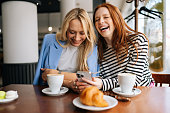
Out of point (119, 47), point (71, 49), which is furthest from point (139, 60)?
point (71, 49)

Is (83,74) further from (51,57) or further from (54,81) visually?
(51,57)

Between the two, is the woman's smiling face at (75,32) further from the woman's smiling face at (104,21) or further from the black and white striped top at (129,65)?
the black and white striped top at (129,65)

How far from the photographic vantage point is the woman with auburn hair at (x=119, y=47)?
1082mm

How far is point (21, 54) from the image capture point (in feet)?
9.16

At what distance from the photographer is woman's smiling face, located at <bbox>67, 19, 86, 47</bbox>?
1156 millimetres

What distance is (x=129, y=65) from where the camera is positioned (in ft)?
3.53

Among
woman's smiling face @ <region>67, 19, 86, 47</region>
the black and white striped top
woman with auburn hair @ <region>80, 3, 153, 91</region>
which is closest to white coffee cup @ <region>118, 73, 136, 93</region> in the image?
the black and white striped top

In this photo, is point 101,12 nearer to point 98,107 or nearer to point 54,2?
point 98,107

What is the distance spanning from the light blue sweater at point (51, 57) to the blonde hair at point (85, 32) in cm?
4

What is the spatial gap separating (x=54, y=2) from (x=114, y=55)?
4948 mm

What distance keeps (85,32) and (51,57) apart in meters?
0.35

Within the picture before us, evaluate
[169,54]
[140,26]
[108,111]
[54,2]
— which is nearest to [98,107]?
[108,111]

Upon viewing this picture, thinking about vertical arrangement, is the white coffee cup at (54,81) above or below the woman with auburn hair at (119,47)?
below

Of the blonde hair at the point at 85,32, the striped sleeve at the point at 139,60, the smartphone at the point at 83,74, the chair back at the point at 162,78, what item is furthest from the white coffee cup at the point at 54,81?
the chair back at the point at 162,78
